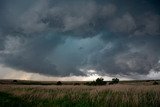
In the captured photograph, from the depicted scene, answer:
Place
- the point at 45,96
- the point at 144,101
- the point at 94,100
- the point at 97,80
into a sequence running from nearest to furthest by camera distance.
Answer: the point at 144,101, the point at 94,100, the point at 45,96, the point at 97,80

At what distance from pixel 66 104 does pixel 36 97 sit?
455cm

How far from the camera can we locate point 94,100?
1399cm

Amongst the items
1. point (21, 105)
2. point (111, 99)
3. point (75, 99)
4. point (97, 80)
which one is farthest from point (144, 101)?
point (97, 80)

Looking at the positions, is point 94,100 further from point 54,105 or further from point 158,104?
point 158,104

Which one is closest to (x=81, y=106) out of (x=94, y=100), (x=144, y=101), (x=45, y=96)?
(x=94, y=100)

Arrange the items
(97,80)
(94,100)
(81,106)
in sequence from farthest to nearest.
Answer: (97,80) < (94,100) < (81,106)

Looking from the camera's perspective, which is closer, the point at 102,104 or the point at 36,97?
the point at 102,104

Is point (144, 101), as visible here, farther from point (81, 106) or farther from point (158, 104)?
point (81, 106)

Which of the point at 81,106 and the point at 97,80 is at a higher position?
the point at 97,80

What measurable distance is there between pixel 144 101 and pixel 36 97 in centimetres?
720

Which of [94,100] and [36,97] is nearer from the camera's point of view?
[94,100]

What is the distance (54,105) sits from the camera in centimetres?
1277

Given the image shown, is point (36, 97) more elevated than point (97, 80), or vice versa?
point (97, 80)

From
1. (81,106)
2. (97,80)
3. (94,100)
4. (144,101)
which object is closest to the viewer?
(81,106)
